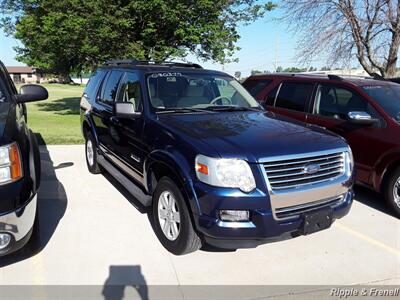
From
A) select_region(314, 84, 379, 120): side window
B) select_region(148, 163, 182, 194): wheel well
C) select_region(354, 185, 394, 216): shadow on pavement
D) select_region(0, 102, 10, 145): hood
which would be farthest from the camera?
select_region(314, 84, 379, 120): side window

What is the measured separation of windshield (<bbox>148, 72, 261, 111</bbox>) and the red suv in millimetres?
789

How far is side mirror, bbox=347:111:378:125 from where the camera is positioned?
5379 millimetres

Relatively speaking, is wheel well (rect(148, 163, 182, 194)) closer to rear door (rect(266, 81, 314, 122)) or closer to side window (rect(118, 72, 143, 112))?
side window (rect(118, 72, 143, 112))

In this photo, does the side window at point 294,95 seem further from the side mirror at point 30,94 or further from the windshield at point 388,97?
the side mirror at point 30,94

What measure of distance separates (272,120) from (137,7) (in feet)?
29.5

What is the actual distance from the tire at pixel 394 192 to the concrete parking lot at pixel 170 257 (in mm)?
149

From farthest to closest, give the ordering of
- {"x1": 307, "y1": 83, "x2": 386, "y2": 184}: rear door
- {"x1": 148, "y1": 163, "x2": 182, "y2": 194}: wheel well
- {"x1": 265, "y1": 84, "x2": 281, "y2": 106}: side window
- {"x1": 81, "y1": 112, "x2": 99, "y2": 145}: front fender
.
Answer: {"x1": 265, "y1": 84, "x2": 281, "y2": 106}: side window → {"x1": 81, "y1": 112, "x2": 99, "y2": 145}: front fender → {"x1": 307, "y1": 83, "x2": 386, "y2": 184}: rear door → {"x1": 148, "y1": 163, "x2": 182, "y2": 194}: wheel well

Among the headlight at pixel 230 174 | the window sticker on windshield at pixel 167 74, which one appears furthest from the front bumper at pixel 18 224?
the window sticker on windshield at pixel 167 74

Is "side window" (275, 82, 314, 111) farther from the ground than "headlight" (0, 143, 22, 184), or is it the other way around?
"side window" (275, 82, 314, 111)

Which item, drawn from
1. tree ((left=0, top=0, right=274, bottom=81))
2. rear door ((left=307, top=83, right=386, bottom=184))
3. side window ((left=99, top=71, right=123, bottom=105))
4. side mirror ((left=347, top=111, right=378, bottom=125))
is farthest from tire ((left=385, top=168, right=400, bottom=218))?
tree ((left=0, top=0, right=274, bottom=81))

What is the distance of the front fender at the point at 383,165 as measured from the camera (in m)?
5.20

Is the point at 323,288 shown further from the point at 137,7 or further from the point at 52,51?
the point at 52,51

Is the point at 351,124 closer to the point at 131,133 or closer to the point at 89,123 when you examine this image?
the point at 131,133

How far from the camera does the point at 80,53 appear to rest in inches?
535
